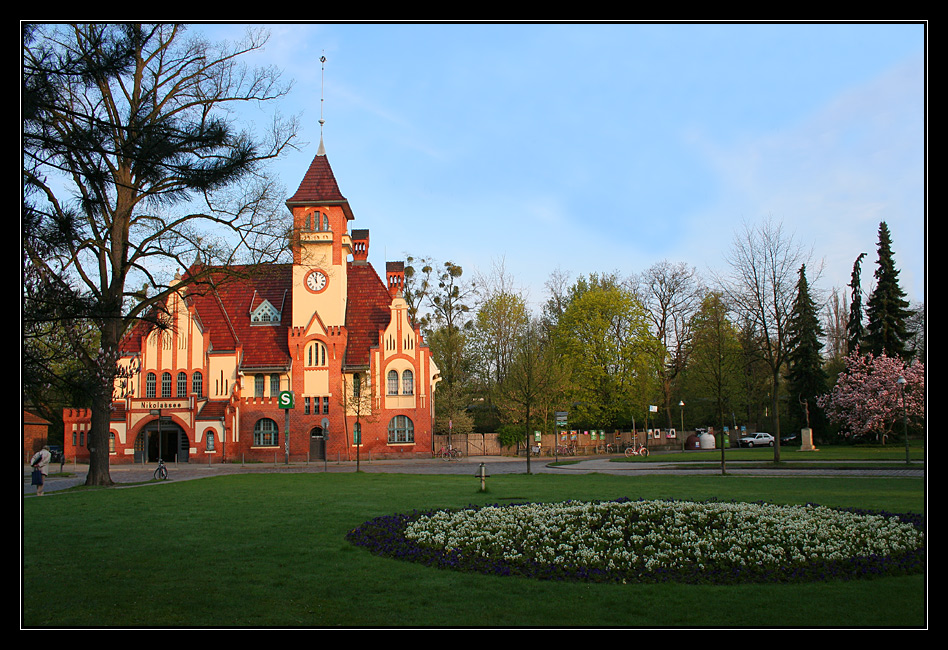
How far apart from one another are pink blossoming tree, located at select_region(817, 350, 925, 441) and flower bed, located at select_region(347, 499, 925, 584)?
3844 cm

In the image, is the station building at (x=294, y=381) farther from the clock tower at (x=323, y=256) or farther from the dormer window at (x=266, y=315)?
the dormer window at (x=266, y=315)

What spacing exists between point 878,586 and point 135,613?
8.41 meters

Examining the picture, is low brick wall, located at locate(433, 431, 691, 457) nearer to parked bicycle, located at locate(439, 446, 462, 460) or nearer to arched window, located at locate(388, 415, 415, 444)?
parked bicycle, located at locate(439, 446, 462, 460)

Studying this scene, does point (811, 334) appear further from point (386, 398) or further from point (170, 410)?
point (170, 410)

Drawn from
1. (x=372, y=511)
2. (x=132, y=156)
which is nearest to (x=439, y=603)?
(x=132, y=156)

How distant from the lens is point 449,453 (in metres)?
53.4

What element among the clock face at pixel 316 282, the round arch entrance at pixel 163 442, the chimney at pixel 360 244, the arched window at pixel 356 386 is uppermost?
the chimney at pixel 360 244

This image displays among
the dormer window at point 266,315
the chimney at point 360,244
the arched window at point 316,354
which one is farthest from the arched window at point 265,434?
the chimney at point 360,244

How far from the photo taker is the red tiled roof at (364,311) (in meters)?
55.3

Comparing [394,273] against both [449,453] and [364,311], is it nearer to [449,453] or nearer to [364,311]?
[364,311]

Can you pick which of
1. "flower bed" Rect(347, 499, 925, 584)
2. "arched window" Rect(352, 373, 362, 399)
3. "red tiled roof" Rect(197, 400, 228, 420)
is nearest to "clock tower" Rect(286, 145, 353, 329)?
"arched window" Rect(352, 373, 362, 399)

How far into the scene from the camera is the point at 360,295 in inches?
2279

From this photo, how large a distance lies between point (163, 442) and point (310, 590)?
48.3 metres

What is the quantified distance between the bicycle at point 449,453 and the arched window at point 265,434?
38.3 feet
